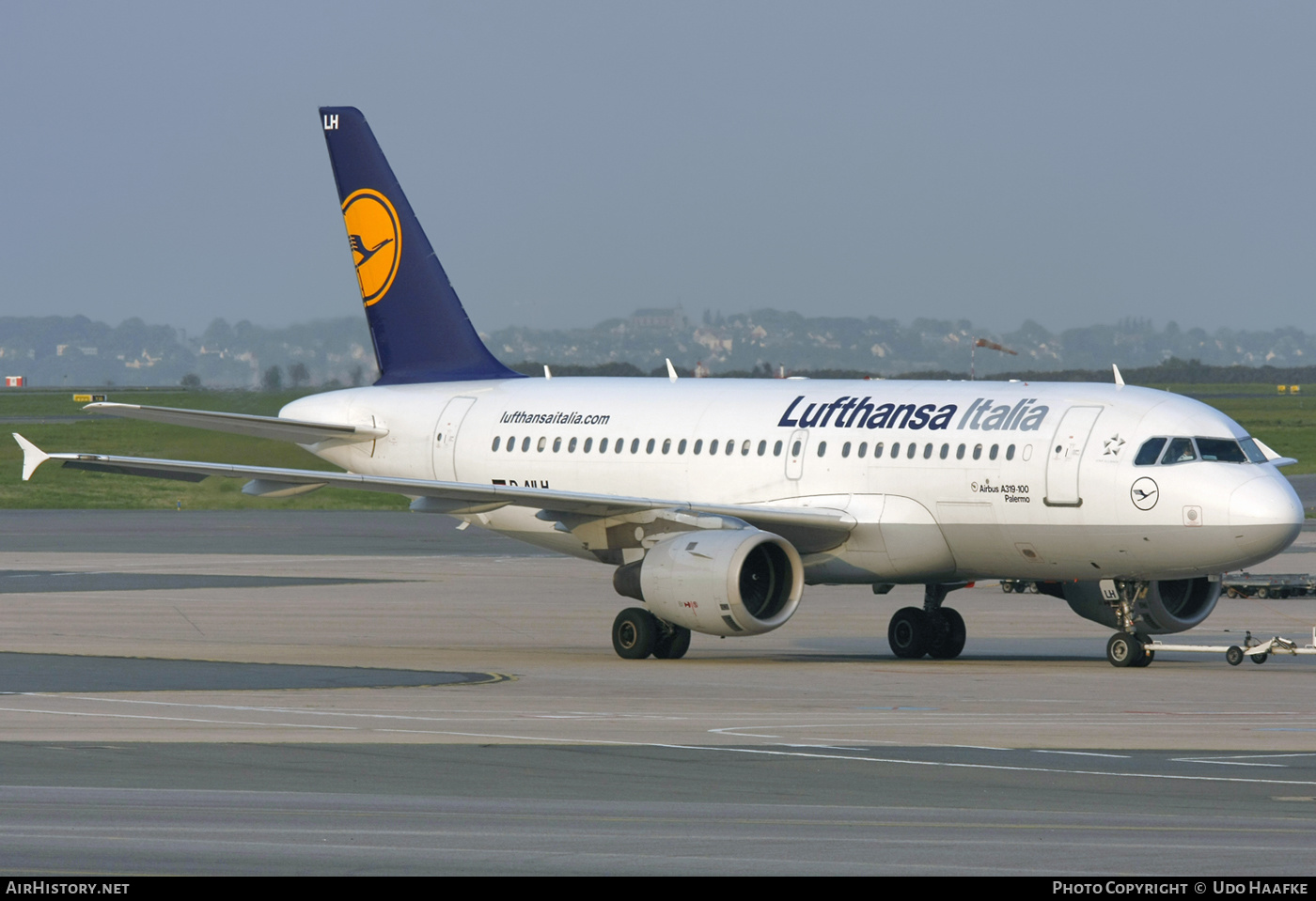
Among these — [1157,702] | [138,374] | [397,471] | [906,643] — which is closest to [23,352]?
[138,374]

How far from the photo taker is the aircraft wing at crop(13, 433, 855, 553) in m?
26.7

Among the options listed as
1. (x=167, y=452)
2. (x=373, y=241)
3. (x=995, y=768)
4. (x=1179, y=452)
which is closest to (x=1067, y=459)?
(x=1179, y=452)

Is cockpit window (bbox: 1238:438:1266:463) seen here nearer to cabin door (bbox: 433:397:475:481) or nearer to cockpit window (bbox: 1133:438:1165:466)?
cockpit window (bbox: 1133:438:1165:466)

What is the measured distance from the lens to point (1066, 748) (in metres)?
17.6

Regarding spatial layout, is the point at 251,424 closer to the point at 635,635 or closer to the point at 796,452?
the point at 635,635

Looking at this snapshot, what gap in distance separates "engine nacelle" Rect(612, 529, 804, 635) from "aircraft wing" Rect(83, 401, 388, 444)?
7487 millimetres

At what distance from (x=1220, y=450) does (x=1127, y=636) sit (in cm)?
293

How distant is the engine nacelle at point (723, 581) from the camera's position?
25.5 meters

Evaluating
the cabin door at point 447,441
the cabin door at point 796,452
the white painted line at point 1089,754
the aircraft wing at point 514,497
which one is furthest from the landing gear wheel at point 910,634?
the white painted line at point 1089,754

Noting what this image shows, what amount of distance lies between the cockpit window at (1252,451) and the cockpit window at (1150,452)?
1.18m

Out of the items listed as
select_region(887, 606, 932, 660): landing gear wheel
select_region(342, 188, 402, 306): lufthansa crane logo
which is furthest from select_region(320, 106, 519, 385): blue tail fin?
select_region(887, 606, 932, 660): landing gear wheel

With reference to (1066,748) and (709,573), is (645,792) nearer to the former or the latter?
(1066,748)

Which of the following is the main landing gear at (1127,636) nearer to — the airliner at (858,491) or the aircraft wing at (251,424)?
the airliner at (858,491)

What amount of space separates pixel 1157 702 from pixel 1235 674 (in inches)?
165
